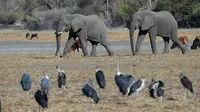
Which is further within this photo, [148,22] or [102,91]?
[148,22]

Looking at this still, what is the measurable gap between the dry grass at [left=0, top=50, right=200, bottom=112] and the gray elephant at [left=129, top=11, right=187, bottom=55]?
5.09 m

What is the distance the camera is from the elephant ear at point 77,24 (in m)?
29.0

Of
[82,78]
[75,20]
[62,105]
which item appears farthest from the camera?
[75,20]

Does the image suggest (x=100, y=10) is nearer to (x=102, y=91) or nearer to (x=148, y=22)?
(x=148, y=22)

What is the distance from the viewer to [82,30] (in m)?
29.4

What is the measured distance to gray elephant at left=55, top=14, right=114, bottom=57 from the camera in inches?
1147

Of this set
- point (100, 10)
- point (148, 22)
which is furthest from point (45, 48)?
point (100, 10)

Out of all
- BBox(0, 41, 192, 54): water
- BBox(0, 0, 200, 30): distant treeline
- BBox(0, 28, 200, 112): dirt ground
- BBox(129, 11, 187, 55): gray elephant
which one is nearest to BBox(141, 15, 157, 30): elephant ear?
BBox(129, 11, 187, 55): gray elephant

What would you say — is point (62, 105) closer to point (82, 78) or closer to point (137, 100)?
point (137, 100)

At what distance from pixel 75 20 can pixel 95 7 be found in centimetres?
5710

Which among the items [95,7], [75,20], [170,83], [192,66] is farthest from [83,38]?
[95,7]

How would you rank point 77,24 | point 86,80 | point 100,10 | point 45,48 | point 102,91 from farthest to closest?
point 100,10, point 45,48, point 77,24, point 86,80, point 102,91

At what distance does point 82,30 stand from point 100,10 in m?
55.8

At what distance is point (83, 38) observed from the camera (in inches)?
1159
